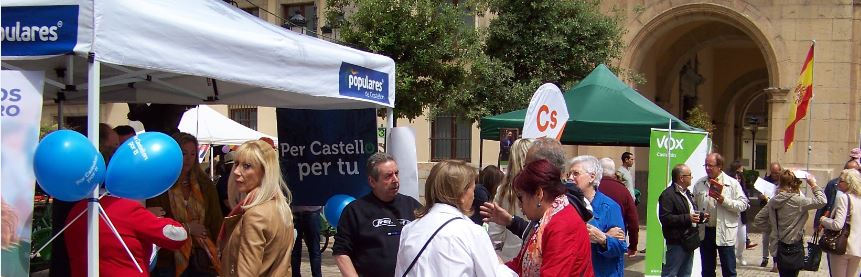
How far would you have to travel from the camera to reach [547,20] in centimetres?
1638

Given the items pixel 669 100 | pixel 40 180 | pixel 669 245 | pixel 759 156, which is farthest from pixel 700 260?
pixel 759 156

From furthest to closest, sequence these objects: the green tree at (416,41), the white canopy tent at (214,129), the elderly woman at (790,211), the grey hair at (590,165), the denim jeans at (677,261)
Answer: the white canopy tent at (214,129), the green tree at (416,41), the elderly woman at (790,211), the denim jeans at (677,261), the grey hair at (590,165)

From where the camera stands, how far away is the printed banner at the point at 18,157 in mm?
4059

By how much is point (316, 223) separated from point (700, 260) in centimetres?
439

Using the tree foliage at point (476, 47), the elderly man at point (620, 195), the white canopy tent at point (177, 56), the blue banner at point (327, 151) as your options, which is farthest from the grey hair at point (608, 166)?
the tree foliage at point (476, 47)

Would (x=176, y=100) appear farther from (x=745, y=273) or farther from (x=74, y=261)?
(x=745, y=273)

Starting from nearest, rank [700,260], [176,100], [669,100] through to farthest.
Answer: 1. [176,100]
2. [700,260]
3. [669,100]

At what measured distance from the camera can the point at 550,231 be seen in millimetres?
3943

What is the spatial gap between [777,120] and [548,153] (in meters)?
16.3

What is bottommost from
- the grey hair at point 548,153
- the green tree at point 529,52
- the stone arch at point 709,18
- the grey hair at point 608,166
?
the grey hair at point 608,166

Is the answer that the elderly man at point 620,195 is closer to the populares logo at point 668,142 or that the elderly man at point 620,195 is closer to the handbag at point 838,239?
the populares logo at point 668,142

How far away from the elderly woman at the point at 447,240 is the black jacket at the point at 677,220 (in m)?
5.30

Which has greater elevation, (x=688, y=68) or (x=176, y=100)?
(x=688, y=68)

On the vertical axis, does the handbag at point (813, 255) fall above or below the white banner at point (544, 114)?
below
